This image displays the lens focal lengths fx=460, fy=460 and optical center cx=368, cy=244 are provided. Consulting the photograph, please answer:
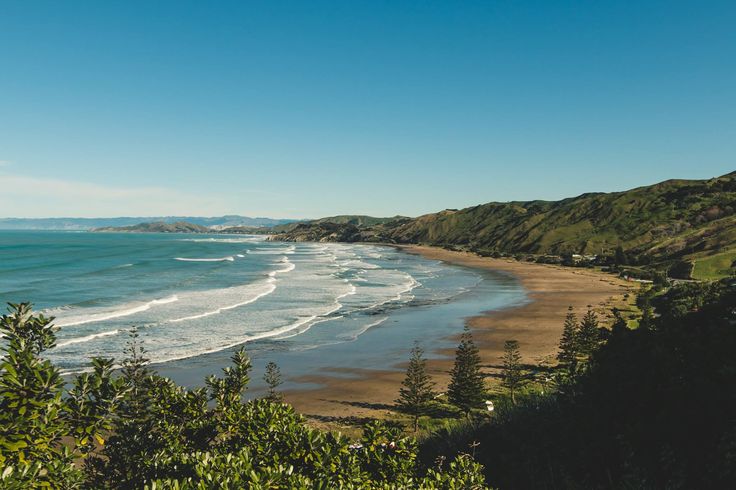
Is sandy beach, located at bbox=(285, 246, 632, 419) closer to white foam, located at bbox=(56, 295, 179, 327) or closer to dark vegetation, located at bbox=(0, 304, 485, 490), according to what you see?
dark vegetation, located at bbox=(0, 304, 485, 490)

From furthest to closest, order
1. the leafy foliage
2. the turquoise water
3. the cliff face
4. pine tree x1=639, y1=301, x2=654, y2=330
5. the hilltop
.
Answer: the cliff face → the hilltop → the turquoise water → pine tree x1=639, y1=301, x2=654, y2=330 → the leafy foliage

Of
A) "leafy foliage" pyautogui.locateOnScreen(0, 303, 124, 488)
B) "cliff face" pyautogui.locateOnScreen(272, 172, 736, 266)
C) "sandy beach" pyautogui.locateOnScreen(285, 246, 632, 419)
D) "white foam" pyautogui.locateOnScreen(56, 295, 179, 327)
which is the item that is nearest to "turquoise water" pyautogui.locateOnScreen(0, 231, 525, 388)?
"white foam" pyautogui.locateOnScreen(56, 295, 179, 327)

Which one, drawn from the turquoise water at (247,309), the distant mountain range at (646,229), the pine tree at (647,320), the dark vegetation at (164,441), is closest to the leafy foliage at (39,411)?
the dark vegetation at (164,441)

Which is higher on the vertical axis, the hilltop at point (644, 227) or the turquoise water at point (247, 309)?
the hilltop at point (644, 227)

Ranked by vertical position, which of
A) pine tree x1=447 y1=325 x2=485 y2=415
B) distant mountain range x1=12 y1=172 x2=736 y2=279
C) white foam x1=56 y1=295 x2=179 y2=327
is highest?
distant mountain range x1=12 y1=172 x2=736 y2=279

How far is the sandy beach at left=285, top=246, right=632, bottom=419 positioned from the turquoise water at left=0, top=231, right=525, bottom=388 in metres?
3.26

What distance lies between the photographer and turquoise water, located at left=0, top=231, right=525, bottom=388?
132 ft

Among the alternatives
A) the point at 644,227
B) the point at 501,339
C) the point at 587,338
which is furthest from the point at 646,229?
the point at 587,338

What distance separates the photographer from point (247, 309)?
6003 cm

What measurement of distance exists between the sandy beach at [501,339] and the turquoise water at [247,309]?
128 inches

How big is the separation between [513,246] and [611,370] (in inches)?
6630

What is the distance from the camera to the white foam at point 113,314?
161ft

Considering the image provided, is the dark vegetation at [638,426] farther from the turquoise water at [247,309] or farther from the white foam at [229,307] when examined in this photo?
the white foam at [229,307]

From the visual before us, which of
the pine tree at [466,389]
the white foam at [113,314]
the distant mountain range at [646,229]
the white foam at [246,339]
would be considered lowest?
the white foam at [246,339]
